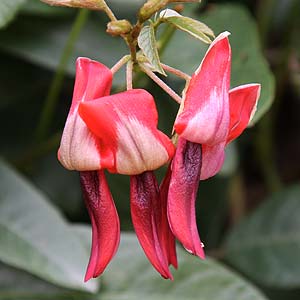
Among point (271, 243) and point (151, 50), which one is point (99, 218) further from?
point (271, 243)

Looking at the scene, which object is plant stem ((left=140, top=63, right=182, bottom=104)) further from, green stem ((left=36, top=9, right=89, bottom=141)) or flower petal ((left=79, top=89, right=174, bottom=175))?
green stem ((left=36, top=9, right=89, bottom=141))

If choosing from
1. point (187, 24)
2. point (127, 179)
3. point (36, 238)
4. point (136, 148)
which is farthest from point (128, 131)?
point (127, 179)

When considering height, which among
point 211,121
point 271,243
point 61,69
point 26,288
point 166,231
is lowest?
point 271,243

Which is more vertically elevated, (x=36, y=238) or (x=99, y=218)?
(x=99, y=218)

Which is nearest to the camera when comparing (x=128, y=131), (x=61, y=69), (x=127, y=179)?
(x=128, y=131)

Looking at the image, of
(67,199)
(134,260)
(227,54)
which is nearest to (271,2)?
(67,199)

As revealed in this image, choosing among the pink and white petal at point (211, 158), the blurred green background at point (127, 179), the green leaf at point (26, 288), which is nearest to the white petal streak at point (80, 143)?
the pink and white petal at point (211, 158)

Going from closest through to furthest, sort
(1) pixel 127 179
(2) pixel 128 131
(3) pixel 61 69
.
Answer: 1. (2) pixel 128 131
2. (3) pixel 61 69
3. (1) pixel 127 179
